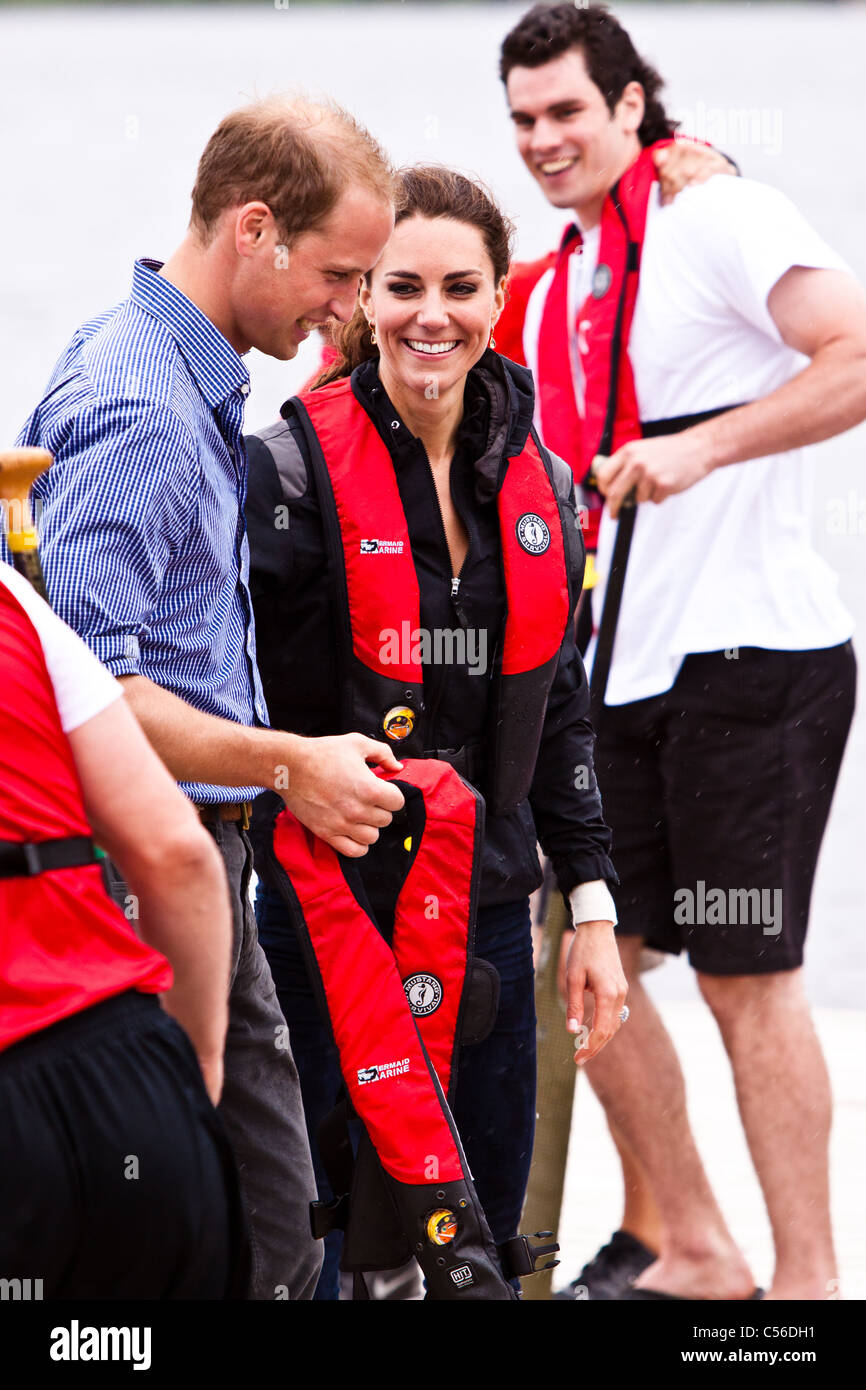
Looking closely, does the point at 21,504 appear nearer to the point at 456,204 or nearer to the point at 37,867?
the point at 37,867

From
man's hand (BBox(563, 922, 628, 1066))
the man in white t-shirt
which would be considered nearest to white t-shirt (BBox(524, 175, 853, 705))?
the man in white t-shirt

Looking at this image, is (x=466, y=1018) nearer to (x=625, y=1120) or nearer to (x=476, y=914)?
(x=476, y=914)

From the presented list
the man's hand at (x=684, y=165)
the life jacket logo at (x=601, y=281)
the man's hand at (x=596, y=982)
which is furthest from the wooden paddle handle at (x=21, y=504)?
the man's hand at (x=684, y=165)

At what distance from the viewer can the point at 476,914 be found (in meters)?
2.62

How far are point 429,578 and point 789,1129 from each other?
58.9 inches

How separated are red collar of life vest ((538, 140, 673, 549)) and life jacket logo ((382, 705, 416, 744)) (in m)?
1.25

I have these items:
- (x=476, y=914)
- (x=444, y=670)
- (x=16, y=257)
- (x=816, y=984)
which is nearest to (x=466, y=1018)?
(x=476, y=914)

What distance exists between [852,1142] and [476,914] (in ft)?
7.50

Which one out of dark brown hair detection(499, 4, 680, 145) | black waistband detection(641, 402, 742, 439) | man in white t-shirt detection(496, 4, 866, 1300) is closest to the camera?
man in white t-shirt detection(496, 4, 866, 1300)

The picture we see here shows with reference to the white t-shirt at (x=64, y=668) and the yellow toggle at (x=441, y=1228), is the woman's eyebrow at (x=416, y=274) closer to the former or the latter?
the white t-shirt at (x=64, y=668)

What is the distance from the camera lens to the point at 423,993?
2.55 meters

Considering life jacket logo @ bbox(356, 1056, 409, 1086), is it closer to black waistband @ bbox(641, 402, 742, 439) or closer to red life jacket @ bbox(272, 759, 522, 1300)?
red life jacket @ bbox(272, 759, 522, 1300)

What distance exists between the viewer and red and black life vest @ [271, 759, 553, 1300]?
2.46 m

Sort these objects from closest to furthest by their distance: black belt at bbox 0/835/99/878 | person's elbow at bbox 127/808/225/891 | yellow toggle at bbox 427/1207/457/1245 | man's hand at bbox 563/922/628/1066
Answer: black belt at bbox 0/835/99/878 → person's elbow at bbox 127/808/225/891 → yellow toggle at bbox 427/1207/457/1245 → man's hand at bbox 563/922/628/1066
